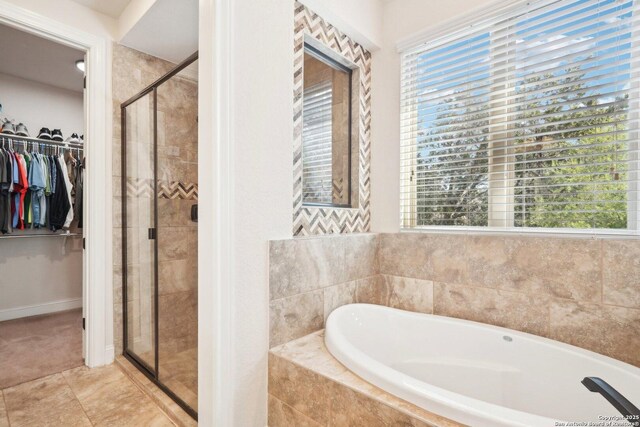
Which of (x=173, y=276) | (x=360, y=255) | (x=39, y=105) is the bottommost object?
(x=173, y=276)

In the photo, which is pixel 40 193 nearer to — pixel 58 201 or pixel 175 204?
pixel 58 201

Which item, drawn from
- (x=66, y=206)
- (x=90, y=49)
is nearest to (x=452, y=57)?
(x=90, y=49)

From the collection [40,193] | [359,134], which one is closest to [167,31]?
[359,134]

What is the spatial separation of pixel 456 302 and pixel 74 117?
4.60 meters

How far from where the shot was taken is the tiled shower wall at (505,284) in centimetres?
145

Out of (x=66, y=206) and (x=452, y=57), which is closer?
(x=452, y=57)

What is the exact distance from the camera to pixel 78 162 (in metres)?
3.63

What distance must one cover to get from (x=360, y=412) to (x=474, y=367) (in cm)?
85

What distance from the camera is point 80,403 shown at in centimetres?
181

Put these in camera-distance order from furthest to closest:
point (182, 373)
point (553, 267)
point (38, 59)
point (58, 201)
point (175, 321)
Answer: point (58, 201) → point (38, 59) → point (175, 321) → point (182, 373) → point (553, 267)

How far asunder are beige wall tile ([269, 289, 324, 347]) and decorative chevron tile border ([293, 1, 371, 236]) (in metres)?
0.37

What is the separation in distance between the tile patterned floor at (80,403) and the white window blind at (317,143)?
1537mm

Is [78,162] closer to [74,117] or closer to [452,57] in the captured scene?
[74,117]

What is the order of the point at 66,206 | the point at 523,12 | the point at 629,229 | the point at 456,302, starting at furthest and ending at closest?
the point at 66,206 → the point at 456,302 → the point at 523,12 → the point at 629,229
